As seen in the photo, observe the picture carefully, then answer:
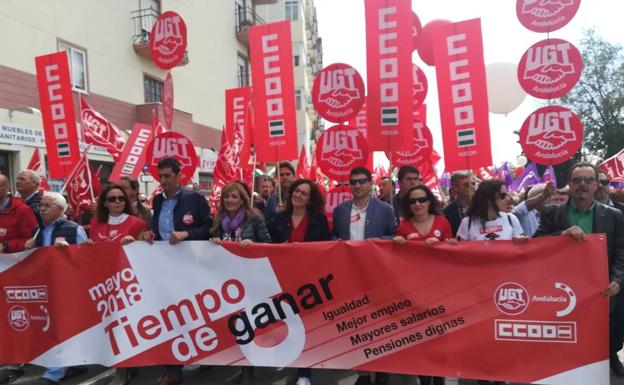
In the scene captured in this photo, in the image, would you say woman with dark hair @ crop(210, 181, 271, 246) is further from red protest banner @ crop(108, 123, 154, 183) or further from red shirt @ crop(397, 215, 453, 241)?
red protest banner @ crop(108, 123, 154, 183)

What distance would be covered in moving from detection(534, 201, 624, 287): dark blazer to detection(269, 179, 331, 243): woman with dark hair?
189 centimetres

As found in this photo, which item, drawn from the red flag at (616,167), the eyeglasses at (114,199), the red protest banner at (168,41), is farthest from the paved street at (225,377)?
the red flag at (616,167)

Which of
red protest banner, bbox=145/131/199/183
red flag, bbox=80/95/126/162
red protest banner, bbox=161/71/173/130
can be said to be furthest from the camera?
red flag, bbox=80/95/126/162

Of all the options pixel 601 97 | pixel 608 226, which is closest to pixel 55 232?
pixel 608 226

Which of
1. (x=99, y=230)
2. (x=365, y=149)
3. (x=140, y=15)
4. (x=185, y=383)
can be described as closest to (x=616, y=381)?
(x=365, y=149)

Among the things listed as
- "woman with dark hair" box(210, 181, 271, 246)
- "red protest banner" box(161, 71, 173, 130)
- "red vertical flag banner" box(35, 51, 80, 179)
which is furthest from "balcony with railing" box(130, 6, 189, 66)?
"woman with dark hair" box(210, 181, 271, 246)

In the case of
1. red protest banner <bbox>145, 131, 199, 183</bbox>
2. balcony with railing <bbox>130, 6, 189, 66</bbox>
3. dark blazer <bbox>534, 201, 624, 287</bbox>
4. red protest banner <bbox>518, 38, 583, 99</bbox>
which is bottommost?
dark blazer <bbox>534, 201, 624, 287</bbox>

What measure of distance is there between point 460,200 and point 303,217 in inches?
66.3

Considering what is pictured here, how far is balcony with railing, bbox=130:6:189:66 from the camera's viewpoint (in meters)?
16.2

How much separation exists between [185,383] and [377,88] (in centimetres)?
374

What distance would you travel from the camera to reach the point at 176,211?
4.74 m

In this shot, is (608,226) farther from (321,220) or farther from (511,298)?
(321,220)

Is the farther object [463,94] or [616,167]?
[616,167]

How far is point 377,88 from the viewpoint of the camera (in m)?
5.77
